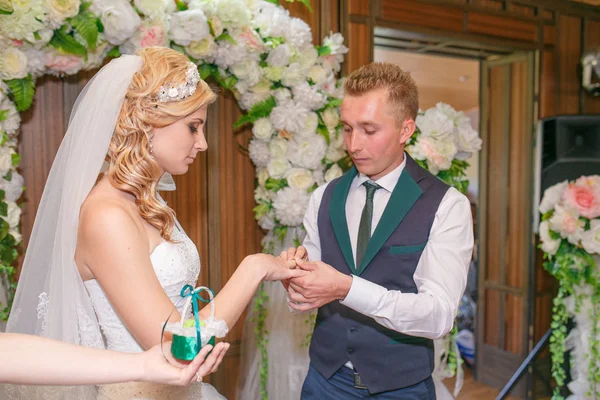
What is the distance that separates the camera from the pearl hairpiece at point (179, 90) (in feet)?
5.24

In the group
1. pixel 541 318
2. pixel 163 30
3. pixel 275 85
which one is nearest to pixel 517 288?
pixel 541 318

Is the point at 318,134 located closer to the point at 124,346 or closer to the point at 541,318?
the point at 124,346

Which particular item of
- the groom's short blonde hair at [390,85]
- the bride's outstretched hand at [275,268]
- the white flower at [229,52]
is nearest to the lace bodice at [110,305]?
the bride's outstretched hand at [275,268]

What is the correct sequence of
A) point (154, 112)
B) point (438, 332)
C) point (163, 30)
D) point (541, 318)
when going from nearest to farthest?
point (154, 112) < point (438, 332) < point (163, 30) < point (541, 318)

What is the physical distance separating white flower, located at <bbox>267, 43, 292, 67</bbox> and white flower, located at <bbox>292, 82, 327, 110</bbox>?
15 cm

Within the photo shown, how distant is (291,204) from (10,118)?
140cm

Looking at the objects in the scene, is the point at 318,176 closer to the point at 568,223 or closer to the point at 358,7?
the point at 358,7

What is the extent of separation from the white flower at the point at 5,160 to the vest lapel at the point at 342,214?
1394mm

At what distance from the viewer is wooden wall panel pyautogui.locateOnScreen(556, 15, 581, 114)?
4.53 m

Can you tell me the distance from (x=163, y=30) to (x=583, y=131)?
300 centimetres

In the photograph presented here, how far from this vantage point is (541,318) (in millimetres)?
4547

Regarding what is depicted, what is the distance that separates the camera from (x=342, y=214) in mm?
2168

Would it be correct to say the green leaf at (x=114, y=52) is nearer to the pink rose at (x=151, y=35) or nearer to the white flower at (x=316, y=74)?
the pink rose at (x=151, y=35)

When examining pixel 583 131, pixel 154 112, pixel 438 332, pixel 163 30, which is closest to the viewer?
pixel 154 112
